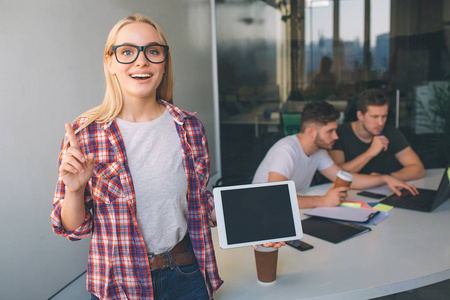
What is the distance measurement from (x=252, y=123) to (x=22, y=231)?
11.7ft

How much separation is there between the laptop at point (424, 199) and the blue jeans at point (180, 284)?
5.00ft

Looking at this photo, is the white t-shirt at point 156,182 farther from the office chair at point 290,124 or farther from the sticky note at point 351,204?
the office chair at point 290,124

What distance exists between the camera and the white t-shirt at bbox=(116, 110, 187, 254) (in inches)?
46.3

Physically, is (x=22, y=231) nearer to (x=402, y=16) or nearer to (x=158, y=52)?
(x=158, y=52)

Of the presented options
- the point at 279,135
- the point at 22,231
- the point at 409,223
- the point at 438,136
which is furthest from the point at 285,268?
the point at 438,136

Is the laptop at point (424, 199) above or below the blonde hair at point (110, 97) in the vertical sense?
below

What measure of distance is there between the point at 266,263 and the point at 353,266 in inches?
15.5

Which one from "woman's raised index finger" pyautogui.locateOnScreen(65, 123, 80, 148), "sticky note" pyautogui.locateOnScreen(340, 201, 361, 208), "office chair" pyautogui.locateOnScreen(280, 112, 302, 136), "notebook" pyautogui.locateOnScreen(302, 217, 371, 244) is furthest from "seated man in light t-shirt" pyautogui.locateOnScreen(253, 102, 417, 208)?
"woman's raised index finger" pyautogui.locateOnScreen(65, 123, 80, 148)

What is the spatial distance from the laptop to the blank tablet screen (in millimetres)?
1184

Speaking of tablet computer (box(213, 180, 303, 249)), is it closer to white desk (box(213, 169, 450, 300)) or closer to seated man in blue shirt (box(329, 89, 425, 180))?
white desk (box(213, 169, 450, 300))

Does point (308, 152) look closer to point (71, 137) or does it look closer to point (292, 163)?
point (292, 163)

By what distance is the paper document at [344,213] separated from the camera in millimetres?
2049

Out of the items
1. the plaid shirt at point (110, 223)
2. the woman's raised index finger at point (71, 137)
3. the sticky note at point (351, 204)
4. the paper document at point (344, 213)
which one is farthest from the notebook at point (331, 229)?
the woman's raised index finger at point (71, 137)

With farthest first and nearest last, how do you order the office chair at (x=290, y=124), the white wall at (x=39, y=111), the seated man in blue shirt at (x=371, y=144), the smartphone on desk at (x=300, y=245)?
the office chair at (x=290, y=124) → the seated man in blue shirt at (x=371, y=144) → the white wall at (x=39, y=111) → the smartphone on desk at (x=300, y=245)
